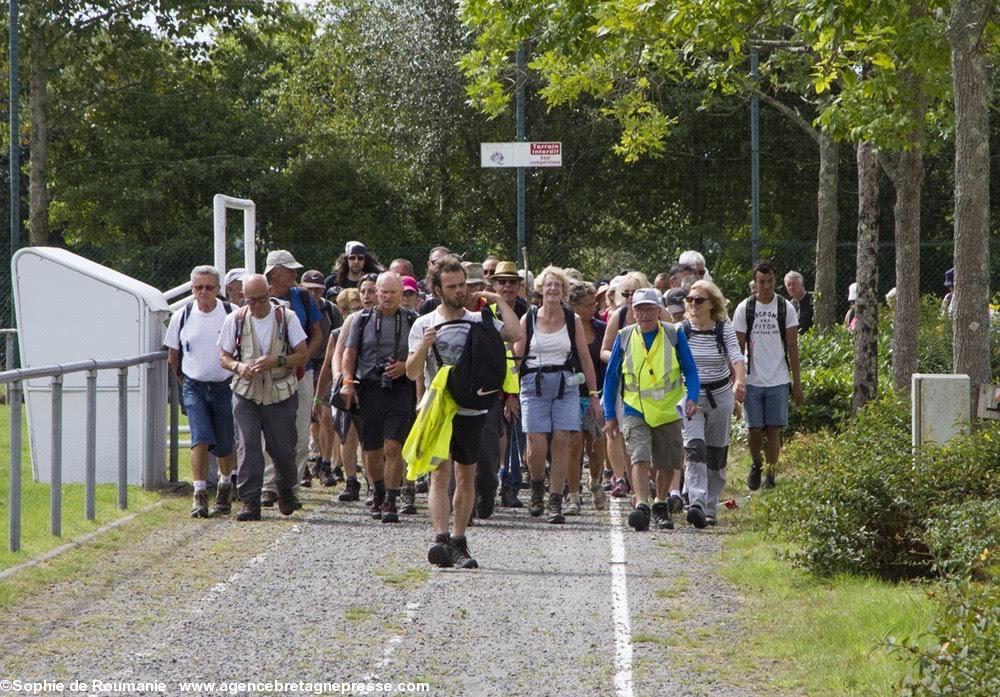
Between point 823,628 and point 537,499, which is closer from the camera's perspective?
point 823,628

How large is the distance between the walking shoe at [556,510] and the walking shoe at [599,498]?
2.88 ft

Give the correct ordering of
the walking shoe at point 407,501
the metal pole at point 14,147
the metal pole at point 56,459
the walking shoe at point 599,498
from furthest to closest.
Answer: the metal pole at point 14,147
the walking shoe at point 599,498
the walking shoe at point 407,501
the metal pole at point 56,459

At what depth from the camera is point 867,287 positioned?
1469 centimetres

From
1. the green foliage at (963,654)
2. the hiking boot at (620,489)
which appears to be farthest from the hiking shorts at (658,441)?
the green foliage at (963,654)

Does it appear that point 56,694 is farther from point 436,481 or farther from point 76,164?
point 76,164

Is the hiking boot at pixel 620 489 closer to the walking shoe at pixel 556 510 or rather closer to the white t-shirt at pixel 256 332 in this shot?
the walking shoe at pixel 556 510

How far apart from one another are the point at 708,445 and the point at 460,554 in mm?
2848

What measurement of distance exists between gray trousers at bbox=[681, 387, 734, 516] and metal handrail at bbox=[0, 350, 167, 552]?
388cm

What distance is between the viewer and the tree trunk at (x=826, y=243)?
78.5 feet

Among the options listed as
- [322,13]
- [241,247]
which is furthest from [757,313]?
[322,13]

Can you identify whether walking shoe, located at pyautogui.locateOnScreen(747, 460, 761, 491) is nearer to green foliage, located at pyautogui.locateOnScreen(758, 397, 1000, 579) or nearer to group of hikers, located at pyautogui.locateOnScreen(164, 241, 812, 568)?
group of hikers, located at pyautogui.locateOnScreen(164, 241, 812, 568)

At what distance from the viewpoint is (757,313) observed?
13.4 m

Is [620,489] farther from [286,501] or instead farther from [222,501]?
[222,501]

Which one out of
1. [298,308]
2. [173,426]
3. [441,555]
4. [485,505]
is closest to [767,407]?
[485,505]
